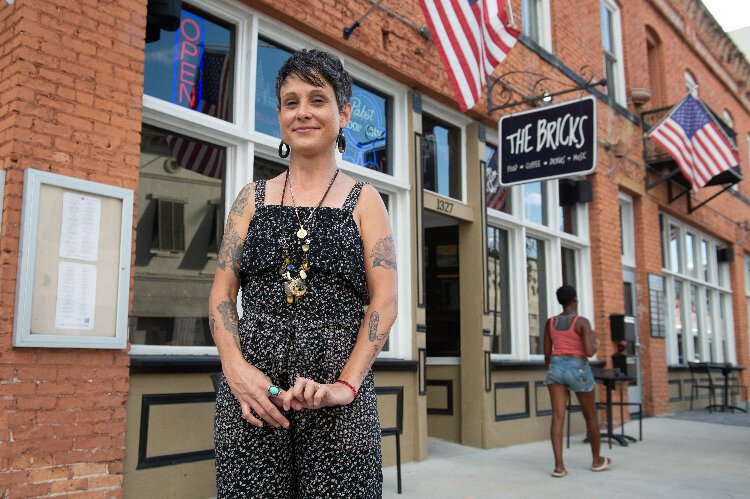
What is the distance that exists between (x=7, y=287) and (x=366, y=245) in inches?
111

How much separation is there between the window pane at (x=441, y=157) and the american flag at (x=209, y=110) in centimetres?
269

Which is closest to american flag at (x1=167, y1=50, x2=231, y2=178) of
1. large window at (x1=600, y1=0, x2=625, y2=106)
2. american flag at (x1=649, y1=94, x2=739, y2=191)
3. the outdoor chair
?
american flag at (x1=649, y1=94, x2=739, y2=191)

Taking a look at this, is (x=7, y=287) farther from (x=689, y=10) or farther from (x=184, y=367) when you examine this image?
(x=689, y=10)

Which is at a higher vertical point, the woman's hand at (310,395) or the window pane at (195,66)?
the window pane at (195,66)

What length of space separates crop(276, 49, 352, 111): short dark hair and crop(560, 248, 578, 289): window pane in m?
8.88

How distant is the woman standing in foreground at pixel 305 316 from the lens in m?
1.83

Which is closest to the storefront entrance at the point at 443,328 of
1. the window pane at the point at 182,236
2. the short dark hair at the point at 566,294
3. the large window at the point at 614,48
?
the short dark hair at the point at 566,294

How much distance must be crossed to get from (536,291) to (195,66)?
5.95m

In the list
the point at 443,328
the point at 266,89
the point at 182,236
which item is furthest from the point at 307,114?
the point at 443,328

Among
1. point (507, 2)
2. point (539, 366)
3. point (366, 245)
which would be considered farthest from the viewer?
point (539, 366)

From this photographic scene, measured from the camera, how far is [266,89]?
6.16 meters

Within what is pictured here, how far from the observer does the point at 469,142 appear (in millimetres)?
8555

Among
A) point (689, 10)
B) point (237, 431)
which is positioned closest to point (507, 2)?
point (237, 431)

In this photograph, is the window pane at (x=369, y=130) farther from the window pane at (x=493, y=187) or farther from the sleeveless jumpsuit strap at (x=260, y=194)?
the sleeveless jumpsuit strap at (x=260, y=194)
